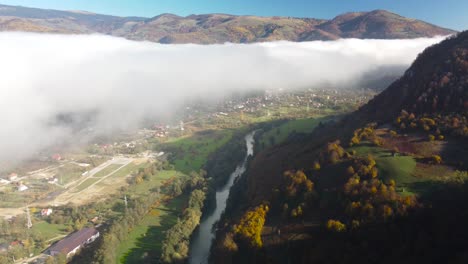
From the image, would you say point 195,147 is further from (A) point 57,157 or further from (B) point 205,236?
(B) point 205,236

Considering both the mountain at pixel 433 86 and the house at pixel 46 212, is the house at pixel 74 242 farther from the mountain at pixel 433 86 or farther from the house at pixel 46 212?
the mountain at pixel 433 86

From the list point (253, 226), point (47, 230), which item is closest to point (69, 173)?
point (47, 230)

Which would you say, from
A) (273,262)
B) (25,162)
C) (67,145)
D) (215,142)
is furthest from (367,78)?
(273,262)

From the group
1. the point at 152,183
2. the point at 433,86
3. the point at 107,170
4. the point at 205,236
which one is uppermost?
the point at 433,86

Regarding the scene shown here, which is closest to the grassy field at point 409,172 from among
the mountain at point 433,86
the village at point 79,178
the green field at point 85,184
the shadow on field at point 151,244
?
the mountain at point 433,86

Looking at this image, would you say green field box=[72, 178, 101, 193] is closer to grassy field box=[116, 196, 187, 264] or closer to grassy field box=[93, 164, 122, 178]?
grassy field box=[93, 164, 122, 178]

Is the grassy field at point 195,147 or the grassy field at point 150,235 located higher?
the grassy field at point 195,147
